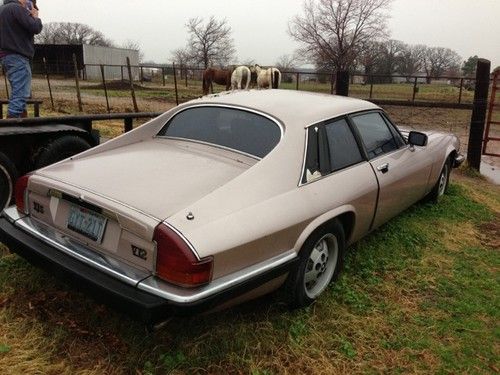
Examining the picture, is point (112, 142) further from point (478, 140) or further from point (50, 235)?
point (478, 140)

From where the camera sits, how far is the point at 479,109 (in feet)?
28.0

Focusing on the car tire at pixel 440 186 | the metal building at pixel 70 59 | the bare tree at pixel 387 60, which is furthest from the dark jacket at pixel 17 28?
the bare tree at pixel 387 60

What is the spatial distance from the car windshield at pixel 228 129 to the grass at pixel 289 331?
3.52ft

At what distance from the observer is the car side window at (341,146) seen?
→ 11.3ft

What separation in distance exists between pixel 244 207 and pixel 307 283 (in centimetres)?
98

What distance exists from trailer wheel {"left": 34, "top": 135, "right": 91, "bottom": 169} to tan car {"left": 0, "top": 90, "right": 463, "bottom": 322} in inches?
46.4

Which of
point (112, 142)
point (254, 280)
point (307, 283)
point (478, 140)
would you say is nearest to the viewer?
point (254, 280)

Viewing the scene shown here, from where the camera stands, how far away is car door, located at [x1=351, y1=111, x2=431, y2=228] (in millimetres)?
3902

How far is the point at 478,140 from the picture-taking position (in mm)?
8734

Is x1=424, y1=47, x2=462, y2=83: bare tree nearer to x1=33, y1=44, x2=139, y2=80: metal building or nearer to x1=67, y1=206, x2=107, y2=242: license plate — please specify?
x1=33, y1=44, x2=139, y2=80: metal building

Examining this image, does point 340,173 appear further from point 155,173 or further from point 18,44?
point 18,44

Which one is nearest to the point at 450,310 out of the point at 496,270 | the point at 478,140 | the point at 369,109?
the point at 496,270

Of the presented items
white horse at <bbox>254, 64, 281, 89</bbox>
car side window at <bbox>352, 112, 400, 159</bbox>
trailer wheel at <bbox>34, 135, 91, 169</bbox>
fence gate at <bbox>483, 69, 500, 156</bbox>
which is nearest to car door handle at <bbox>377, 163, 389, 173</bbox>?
car side window at <bbox>352, 112, 400, 159</bbox>

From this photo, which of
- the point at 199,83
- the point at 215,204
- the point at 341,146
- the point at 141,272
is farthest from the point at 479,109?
the point at 199,83
